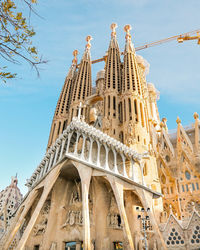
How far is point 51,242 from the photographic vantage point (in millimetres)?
15250

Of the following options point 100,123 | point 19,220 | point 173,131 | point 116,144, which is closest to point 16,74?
point 116,144

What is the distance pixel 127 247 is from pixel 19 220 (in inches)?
326

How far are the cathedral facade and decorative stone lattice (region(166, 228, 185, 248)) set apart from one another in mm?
53

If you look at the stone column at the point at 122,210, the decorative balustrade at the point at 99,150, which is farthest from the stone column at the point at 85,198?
the stone column at the point at 122,210

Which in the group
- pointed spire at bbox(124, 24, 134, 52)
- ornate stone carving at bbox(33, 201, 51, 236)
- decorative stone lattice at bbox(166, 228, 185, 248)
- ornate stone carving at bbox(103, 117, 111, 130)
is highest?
pointed spire at bbox(124, 24, 134, 52)

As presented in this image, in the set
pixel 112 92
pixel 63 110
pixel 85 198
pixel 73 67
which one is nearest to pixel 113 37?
pixel 73 67

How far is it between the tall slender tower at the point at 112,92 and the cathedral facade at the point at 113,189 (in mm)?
137

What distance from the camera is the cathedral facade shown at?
1308 centimetres

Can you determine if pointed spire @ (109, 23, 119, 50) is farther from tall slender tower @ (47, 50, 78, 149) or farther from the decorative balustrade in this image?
the decorative balustrade

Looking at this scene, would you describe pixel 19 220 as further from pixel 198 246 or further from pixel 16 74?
pixel 16 74

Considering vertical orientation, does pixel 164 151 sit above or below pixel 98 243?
above

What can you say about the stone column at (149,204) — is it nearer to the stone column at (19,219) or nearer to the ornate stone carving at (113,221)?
the ornate stone carving at (113,221)

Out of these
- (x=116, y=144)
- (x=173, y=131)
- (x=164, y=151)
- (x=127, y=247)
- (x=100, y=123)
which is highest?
(x=173, y=131)

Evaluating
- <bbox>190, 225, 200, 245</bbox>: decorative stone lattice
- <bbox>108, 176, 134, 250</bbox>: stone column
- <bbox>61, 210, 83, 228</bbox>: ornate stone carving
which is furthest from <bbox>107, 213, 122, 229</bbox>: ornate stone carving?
<bbox>190, 225, 200, 245</bbox>: decorative stone lattice
